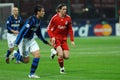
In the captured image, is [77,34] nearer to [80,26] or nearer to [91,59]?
[80,26]

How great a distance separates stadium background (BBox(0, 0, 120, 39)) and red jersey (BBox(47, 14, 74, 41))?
27.7 meters

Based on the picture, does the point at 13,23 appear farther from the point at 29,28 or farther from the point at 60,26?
the point at 29,28

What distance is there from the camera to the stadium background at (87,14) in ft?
154

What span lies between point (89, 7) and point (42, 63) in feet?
91.9

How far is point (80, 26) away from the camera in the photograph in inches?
1848

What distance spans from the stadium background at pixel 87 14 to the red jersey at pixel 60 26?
27740mm

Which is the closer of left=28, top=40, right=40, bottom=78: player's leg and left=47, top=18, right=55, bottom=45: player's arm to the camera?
left=28, top=40, right=40, bottom=78: player's leg

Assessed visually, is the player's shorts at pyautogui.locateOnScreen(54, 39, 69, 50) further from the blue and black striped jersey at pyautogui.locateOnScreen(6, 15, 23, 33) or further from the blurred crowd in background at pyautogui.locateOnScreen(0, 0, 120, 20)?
the blurred crowd in background at pyautogui.locateOnScreen(0, 0, 120, 20)

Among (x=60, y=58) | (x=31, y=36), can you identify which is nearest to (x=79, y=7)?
(x=60, y=58)

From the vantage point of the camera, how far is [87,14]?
1930 inches

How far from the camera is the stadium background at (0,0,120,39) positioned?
154ft

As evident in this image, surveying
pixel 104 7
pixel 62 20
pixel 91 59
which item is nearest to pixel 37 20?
pixel 62 20

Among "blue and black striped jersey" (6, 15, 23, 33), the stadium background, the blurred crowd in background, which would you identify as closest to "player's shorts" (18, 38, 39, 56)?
"blue and black striped jersey" (6, 15, 23, 33)

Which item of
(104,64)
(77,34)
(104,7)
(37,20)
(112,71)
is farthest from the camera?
(104,7)
